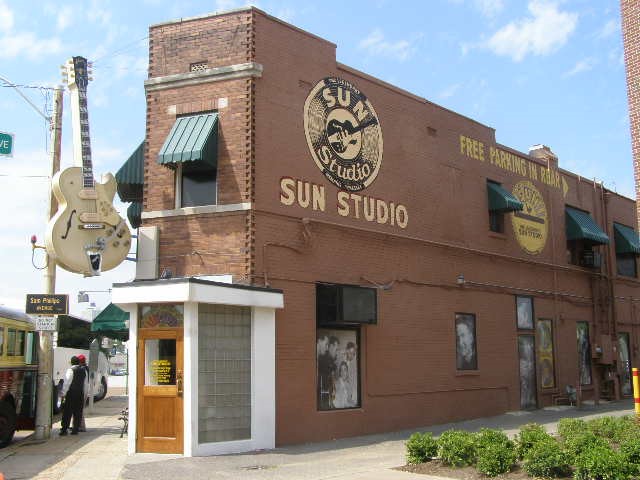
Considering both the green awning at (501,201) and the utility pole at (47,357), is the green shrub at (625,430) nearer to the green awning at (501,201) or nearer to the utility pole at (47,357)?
Answer: the green awning at (501,201)

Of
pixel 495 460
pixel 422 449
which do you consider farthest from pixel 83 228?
pixel 495 460

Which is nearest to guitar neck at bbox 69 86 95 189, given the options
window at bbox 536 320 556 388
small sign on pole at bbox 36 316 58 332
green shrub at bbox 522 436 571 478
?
small sign on pole at bbox 36 316 58 332

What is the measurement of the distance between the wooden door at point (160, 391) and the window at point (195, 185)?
293 cm

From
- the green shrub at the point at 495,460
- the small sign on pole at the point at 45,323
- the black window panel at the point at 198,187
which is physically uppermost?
the black window panel at the point at 198,187

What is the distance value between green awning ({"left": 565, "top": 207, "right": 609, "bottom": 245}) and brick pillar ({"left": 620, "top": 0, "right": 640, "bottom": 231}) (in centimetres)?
822

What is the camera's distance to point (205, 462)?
12406 millimetres

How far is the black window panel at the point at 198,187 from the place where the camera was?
15.1 meters

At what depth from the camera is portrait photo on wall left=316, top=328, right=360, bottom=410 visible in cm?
1561

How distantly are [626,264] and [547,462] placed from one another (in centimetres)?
2040

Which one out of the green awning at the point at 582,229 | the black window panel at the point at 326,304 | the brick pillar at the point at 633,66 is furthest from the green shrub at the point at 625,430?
the green awning at the point at 582,229

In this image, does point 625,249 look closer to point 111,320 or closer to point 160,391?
point 111,320

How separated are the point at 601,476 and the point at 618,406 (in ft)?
49.0

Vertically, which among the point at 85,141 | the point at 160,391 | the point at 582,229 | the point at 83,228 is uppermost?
the point at 85,141

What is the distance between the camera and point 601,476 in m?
9.48
